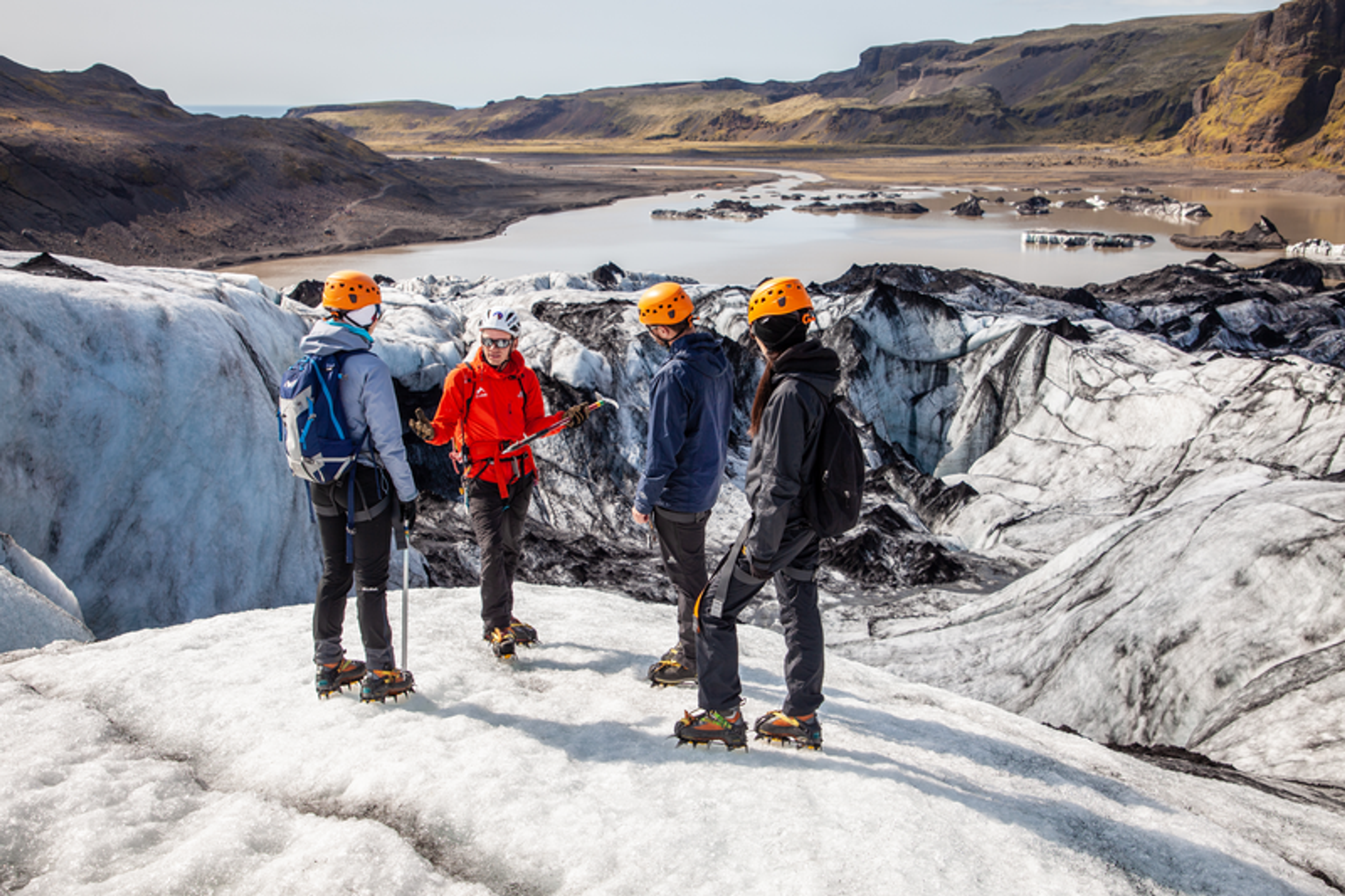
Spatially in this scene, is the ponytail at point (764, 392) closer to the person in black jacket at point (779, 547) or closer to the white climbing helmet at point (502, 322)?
the person in black jacket at point (779, 547)

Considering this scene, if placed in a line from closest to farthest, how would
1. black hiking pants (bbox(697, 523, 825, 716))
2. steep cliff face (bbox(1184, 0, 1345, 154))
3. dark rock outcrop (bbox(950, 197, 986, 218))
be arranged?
black hiking pants (bbox(697, 523, 825, 716)) < dark rock outcrop (bbox(950, 197, 986, 218)) < steep cliff face (bbox(1184, 0, 1345, 154))

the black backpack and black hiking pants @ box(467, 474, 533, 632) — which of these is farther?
black hiking pants @ box(467, 474, 533, 632)

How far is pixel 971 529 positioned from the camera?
1355 cm

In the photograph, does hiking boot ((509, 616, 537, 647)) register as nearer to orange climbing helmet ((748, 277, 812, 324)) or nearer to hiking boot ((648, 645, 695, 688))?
hiking boot ((648, 645, 695, 688))

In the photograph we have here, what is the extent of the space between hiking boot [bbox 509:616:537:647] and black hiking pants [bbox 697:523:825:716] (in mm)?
1784

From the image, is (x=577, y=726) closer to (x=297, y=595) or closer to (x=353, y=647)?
(x=353, y=647)

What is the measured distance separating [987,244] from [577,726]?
4620cm

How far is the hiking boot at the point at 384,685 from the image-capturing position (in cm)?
435

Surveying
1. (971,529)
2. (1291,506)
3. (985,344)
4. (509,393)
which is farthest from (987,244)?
(509,393)

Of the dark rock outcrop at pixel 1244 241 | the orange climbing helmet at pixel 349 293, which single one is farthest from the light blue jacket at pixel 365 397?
the dark rock outcrop at pixel 1244 241

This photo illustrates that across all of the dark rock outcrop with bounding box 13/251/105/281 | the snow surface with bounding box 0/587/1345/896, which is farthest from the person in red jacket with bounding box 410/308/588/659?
the dark rock outcrop with bounding box 13/251/105/281

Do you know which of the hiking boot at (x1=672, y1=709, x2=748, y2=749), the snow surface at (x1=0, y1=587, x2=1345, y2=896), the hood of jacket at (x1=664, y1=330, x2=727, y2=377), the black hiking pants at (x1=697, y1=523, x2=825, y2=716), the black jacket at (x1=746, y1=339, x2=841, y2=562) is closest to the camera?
the snow surface at (x1=0, y1=587, x2=1345, y2=896)

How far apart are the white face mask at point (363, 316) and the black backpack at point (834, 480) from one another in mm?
2330

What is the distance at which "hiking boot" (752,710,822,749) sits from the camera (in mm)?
4043
